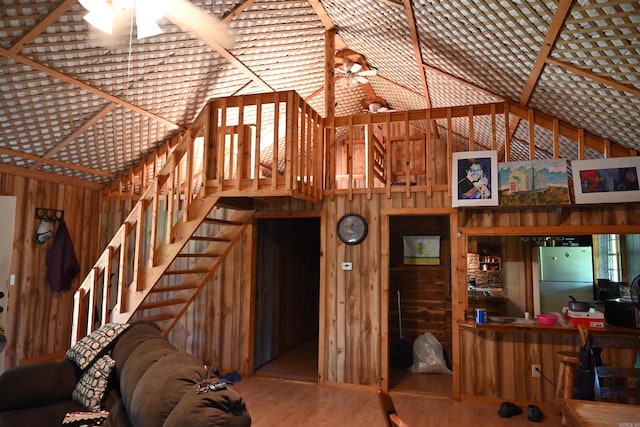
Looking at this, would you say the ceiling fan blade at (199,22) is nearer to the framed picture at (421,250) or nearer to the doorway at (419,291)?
the doorway at (419,291)

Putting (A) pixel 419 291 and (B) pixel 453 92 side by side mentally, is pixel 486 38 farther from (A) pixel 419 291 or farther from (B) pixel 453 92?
(A) pixel 419 291

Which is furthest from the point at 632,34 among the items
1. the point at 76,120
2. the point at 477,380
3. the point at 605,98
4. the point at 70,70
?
the point at 76,120

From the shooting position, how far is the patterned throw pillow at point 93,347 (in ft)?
10.4

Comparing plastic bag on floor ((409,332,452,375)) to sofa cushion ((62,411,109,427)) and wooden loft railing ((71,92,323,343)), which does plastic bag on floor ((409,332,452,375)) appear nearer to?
wooden loft railing ((71,92,323,343))

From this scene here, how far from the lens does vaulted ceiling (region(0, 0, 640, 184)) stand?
3.38 m

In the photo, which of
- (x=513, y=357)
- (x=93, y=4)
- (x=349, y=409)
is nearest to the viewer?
(x=93, y=4)

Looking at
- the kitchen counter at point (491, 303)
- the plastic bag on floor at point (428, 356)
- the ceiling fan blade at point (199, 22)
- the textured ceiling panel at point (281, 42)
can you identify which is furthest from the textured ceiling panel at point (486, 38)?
the plastic bag on floor at point (428, 356)

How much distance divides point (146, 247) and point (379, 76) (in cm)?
436

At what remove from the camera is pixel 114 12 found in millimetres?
2768

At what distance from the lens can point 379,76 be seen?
6.77 m

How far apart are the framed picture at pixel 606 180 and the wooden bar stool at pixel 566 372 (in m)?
1.48

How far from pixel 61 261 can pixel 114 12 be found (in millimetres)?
4190

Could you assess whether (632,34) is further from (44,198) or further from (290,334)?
(44,198)

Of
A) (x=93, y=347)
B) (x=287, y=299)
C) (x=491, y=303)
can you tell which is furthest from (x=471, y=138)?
(x=93, y=347)
